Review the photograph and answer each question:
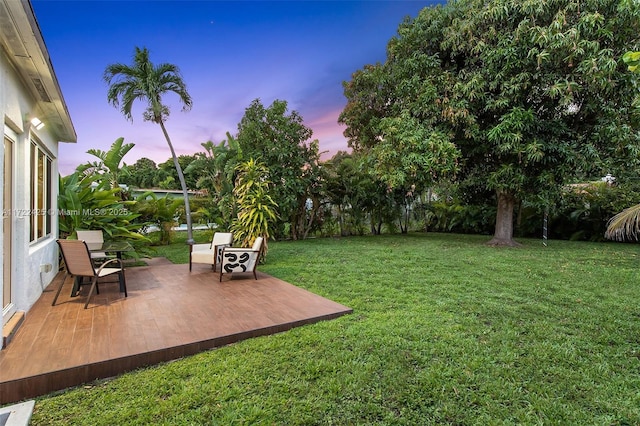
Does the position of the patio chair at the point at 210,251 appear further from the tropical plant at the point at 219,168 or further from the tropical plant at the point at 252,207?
the tropical plant at the point at 219,168

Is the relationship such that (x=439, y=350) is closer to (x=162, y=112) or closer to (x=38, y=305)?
(x=38, y=305)

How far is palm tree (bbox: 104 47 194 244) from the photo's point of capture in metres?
11.3

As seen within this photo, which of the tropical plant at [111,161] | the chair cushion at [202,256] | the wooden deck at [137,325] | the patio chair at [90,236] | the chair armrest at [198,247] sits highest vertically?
the tropical plant at [111,161]

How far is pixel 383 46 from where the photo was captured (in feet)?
42.4

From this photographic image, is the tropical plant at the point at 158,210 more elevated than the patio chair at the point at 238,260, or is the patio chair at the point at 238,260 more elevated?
the tropical plant at the point at 158,210

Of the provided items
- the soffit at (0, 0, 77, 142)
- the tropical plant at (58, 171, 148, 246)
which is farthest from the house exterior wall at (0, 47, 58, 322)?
the tropical plant at (58, 171, 148, 246)

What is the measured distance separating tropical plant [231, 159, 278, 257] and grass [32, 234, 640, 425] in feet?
8.99

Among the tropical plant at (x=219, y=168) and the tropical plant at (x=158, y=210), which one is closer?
the tropical plant at (x=158, y=210)

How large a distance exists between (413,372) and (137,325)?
2.98m

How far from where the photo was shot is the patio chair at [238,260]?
236 inches

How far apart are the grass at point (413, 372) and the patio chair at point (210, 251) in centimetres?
255

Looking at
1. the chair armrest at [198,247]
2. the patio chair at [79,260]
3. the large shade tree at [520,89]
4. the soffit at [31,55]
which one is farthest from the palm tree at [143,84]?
the large shade tree at [520,89]

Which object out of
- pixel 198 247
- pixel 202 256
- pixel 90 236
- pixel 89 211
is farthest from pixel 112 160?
pixel 202 256

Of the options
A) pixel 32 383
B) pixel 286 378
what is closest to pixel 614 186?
pixel 286 378
